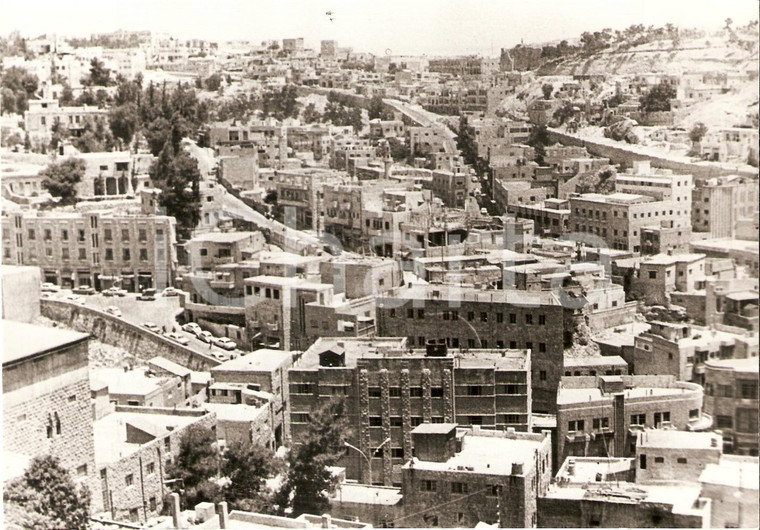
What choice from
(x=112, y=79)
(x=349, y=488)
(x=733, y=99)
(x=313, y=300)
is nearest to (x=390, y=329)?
(x=313, y=300)

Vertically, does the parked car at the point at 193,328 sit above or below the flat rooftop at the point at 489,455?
above

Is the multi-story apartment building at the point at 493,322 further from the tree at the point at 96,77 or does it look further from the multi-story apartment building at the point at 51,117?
the tree at the point at 96,77

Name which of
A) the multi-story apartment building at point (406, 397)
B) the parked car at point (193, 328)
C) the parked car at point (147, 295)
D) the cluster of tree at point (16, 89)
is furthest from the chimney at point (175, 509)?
the cluster of tree at point (16, 89)

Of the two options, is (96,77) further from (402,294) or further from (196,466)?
(196,466)

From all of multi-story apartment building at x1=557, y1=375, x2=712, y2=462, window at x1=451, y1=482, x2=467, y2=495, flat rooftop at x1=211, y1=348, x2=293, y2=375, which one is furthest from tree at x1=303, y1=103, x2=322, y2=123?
window at x1=451, y1=482, x2=467, y2=495

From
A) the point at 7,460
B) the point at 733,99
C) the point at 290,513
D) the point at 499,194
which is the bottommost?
the point at 290,513

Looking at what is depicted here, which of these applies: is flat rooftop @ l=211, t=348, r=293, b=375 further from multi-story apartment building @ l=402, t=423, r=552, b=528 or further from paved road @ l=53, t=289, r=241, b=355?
multi-story apartment building @ l=402, t=423, r=552, b=528

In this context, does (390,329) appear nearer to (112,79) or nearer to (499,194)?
(499,194)
